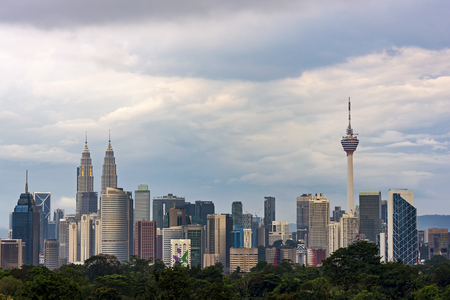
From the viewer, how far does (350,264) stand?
152 metres

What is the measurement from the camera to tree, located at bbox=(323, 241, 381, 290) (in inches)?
5581

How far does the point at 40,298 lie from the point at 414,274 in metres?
93.8

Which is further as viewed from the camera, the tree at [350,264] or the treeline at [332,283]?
the tree at [350,264]

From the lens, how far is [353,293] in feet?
437

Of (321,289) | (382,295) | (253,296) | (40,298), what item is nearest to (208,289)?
Answer: (40,298)

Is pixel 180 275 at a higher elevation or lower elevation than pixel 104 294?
higher

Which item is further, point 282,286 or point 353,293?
point 282,286

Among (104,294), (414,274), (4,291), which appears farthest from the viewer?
(414,274)

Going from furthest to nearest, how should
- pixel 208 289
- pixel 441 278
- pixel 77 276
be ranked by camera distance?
1. pixel 77 276
2. pixel 441 278
3. pixel 208 289

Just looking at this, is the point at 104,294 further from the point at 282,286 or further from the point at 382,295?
the point at 382,295

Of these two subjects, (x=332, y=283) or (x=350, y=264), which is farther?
(x=350, y=264)

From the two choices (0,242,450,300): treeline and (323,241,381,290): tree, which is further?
(323,241,381,290): tree

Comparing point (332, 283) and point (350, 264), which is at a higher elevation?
point (350, 264)

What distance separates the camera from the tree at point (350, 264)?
465ft
